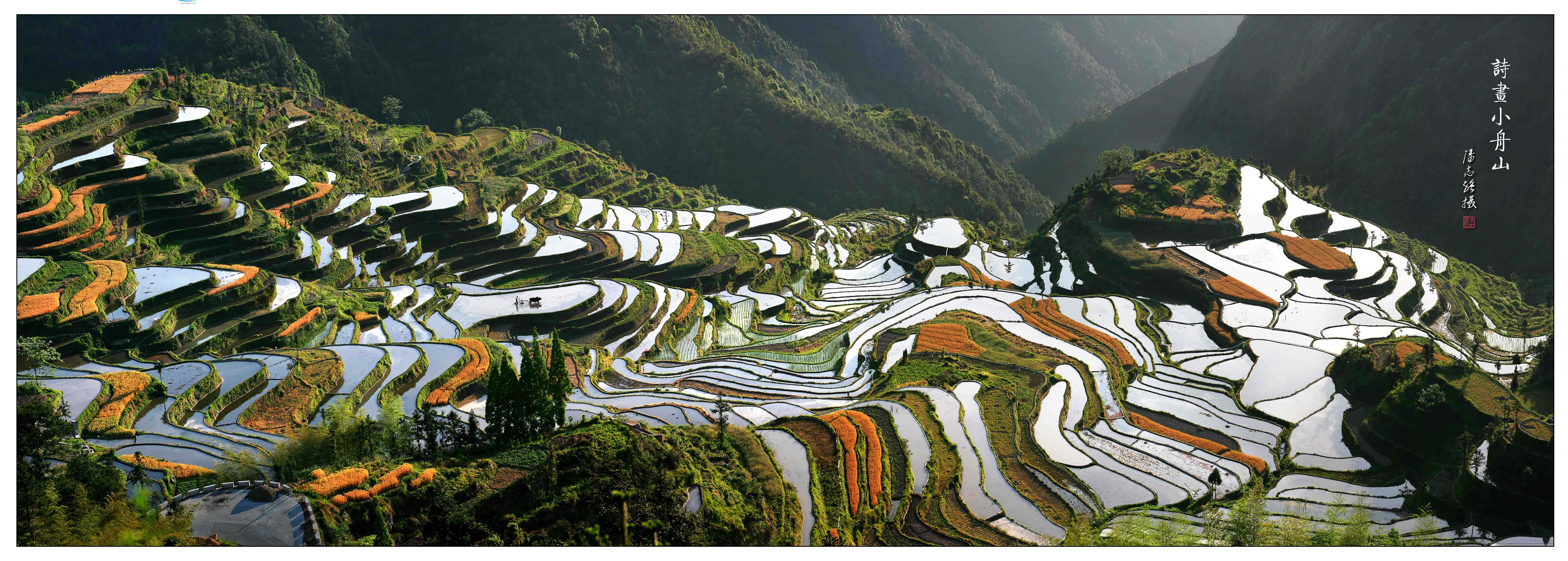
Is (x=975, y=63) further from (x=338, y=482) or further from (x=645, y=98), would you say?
(x=338, y=482)

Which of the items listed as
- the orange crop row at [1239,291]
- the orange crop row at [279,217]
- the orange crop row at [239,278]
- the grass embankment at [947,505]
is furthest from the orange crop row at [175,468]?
the orange crop row at [1239,291]

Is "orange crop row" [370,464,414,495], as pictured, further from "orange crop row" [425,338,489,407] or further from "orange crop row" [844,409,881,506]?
"orange crop row" [844,409,881,506]

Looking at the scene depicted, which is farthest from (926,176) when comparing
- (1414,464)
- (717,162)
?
(1414,464)

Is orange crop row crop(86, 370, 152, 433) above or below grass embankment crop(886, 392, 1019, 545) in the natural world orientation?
above

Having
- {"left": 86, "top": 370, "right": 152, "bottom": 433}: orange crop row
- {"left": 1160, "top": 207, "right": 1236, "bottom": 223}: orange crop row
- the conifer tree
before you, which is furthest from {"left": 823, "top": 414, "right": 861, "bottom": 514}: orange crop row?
{"left": 1160, "top": 207, "right": 1236, "bottom": 223}: orange crop row

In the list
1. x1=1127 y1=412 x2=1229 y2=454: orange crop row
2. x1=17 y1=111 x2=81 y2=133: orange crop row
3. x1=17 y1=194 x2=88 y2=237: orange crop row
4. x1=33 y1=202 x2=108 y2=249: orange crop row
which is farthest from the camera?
x1=17 y1=111 x2=81 y2=133: orange crop row

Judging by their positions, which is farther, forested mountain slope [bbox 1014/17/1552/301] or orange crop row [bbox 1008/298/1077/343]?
forested mountain slope [bbox 1014/17/1552/301]

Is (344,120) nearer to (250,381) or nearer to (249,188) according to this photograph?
(249,188)
